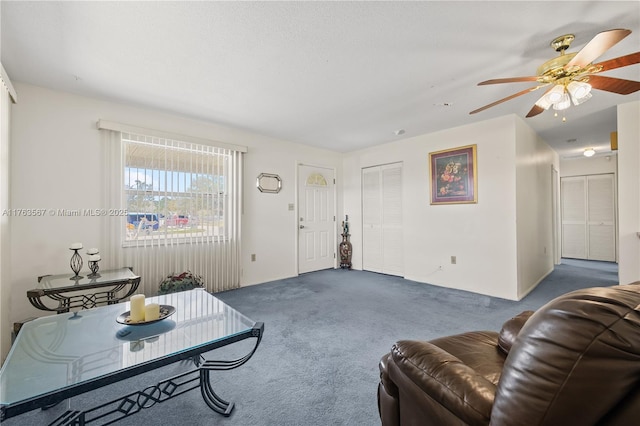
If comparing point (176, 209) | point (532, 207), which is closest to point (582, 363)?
point (176, 209)

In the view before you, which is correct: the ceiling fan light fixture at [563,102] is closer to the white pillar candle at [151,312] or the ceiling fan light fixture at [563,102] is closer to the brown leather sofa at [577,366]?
the brown leather sofa at [577,366]

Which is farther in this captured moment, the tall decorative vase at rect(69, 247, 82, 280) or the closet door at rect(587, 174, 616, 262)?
the closet door at rect(587, 174, 616, 262)

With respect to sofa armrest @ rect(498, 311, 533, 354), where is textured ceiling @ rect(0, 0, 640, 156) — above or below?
above

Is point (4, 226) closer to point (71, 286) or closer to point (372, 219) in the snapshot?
point (71, 286)

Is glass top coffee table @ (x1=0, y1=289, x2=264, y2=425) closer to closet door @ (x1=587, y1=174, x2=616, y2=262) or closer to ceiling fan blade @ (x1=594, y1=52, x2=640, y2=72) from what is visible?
ceiling fan blade @ (x1=594, y1=52, x2=640, y2=72)

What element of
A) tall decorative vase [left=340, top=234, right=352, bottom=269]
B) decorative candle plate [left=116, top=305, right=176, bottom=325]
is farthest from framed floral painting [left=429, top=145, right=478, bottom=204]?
decorative candle plate [left=116, top=305, right=176, bottom=325]

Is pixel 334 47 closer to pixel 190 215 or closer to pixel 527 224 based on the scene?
pixel 190 215

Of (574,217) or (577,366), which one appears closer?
(577,366)

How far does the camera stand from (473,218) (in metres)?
3.76

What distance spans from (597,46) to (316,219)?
162 inches

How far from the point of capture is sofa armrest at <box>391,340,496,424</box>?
78 centimetres

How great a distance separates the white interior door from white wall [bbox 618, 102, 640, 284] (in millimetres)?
Result: 3979

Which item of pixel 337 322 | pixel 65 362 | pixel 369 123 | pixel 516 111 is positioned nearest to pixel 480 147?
pixel 516 111

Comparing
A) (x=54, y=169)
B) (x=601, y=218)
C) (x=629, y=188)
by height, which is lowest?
(x=601, y=218)
